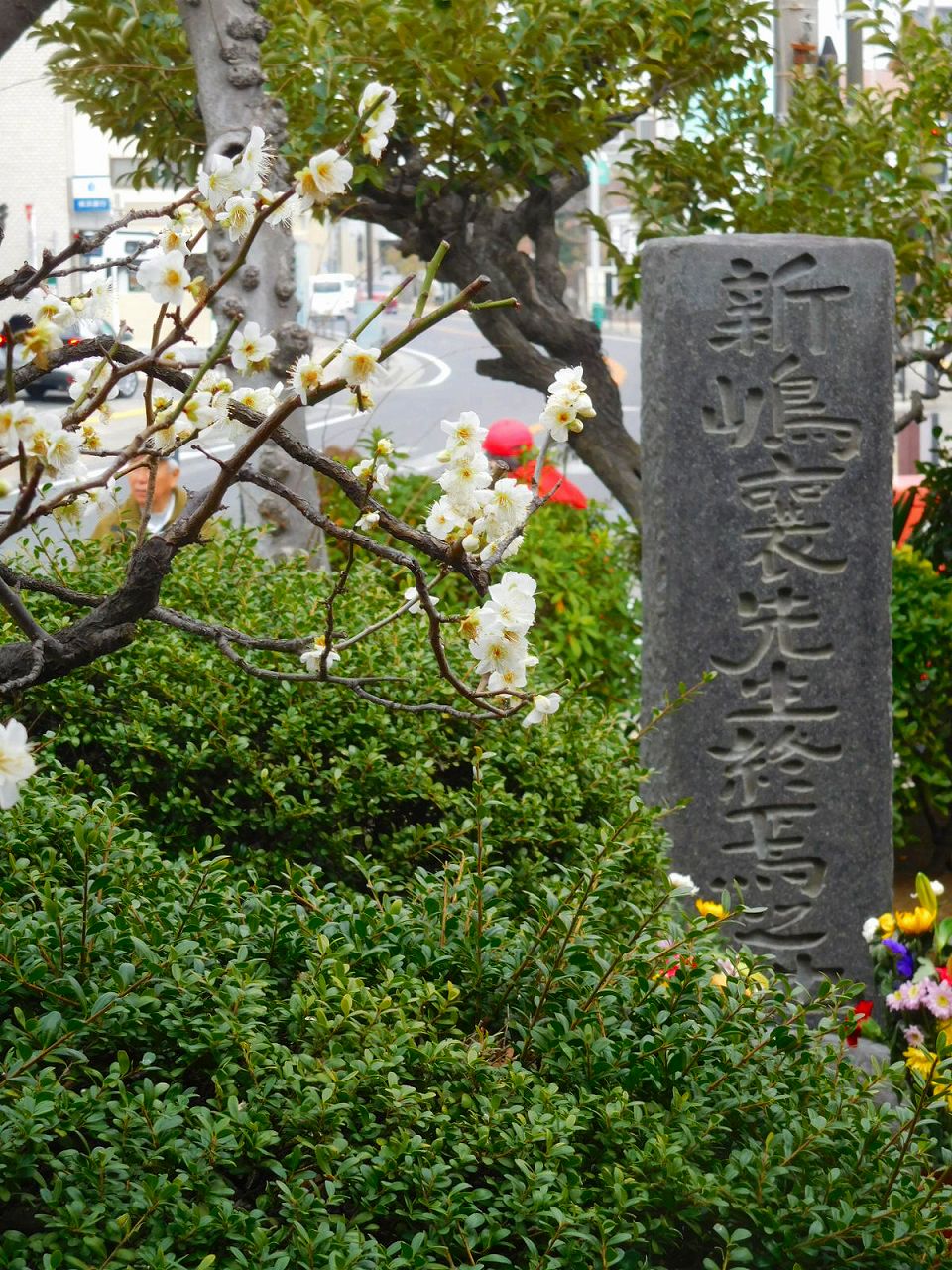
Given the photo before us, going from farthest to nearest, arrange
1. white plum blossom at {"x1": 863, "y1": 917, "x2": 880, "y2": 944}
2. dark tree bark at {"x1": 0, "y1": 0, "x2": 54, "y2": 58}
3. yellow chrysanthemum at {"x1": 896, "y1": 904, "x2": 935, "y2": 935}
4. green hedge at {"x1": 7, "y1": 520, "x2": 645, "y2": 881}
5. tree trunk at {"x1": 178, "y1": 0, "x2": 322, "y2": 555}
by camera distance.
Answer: tree trunk at {"x1": 178, "y1": 0, "x2": 322, "y2": 555} < white plum blossom at {"x1": 863, "y1": 917, "x2": 880, "y2": 944} < yellow chrysanthemum at {"x1": 896, "y1": 904, "x2": 935, "y2": 935} < green hedge at {"x1": 7, "y1": 520, "x2": 645, "y2": 881} < dark tree bark at {"x1": 0, "y1": 0, "x2": 54, "y2": 58}

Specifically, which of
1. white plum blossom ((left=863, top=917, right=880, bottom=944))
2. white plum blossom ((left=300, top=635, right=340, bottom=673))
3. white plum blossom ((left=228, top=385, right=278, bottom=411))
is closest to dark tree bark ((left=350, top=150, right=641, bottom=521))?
white plum blossom ((left=863, top=917, right=880, bottom=944))

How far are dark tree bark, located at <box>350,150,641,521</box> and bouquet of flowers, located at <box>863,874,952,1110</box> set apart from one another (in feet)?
9.89

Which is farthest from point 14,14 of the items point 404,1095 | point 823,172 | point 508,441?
point 508,441

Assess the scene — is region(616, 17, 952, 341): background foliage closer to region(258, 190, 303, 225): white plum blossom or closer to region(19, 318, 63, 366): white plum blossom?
region(258, 190, 303, 225): white plum blossom

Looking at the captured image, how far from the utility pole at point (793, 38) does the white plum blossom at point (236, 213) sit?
222 inches

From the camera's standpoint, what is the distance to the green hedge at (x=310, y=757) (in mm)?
2703

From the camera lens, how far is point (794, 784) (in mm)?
4582

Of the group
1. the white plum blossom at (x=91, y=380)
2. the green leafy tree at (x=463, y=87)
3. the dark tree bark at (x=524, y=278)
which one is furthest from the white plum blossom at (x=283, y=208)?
the dark tree bark at (x=524, y=278)

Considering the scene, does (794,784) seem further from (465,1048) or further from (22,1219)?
(22,1219)

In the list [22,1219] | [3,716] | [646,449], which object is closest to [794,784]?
[646,449]

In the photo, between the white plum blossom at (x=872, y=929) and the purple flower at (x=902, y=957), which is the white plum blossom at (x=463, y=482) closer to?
the purple flower at (x=902, y=957)

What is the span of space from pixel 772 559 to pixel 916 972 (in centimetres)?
156

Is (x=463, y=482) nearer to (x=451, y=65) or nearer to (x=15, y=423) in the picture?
(x=15, y=423)

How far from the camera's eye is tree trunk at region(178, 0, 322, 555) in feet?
15.3
